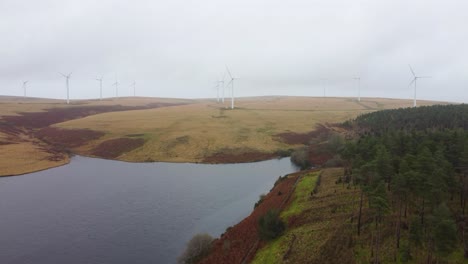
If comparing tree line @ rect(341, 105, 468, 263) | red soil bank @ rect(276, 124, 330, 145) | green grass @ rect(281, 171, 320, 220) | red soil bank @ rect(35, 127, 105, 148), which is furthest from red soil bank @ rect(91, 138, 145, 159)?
tree line @ rect(341, 105, 468, 263)

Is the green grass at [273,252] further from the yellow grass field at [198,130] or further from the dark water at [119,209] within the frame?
the yellow grass field at [198,130]

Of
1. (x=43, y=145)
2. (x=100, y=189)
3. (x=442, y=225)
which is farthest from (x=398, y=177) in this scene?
(x=43, y=145)

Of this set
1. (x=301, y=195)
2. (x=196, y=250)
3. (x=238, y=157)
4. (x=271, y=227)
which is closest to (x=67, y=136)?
(x=238, y=157)

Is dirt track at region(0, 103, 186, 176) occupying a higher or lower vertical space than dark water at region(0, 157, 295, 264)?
higher

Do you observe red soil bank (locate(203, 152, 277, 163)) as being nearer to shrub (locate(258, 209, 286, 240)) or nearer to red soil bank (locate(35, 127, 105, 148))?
red soil bank (locate(35, 127, 105, 148))

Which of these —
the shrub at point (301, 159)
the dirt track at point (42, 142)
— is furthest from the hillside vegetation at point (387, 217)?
the dirt track at point (42, 142)

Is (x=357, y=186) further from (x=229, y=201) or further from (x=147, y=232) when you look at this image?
(x=147, y=232)

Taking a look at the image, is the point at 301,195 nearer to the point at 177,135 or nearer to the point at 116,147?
the point at 116,147
